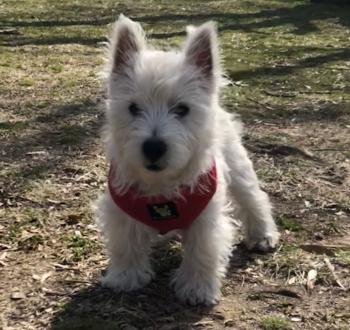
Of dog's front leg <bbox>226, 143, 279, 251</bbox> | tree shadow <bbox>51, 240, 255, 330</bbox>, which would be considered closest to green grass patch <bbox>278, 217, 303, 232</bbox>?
dog's front leg <bbox>226, 143, 279, 251</bbox>

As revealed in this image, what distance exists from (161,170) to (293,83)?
203 inches

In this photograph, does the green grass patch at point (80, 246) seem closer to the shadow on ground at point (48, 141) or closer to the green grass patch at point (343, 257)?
the shadow on ground at point (48, 141)

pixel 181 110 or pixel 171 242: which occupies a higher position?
pixel 181 110

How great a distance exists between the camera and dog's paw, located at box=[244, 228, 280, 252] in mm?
4148

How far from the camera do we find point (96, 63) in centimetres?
883

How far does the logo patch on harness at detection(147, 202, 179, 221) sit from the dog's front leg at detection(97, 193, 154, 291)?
5.0 inches

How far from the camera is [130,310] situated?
135 inches

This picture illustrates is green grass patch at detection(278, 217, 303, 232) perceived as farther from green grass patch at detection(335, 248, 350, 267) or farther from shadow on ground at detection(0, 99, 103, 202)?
shadow on ground at detection(0, 99, 103, 202)

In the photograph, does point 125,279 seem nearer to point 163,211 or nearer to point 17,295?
point 163,211

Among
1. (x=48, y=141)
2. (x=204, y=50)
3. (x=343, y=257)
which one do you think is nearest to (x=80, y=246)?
(x=204, y=50)

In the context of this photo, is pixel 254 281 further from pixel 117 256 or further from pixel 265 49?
pixel 265 49

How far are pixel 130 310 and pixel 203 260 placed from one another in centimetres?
44

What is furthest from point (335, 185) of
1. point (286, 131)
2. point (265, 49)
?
point (265, 49)

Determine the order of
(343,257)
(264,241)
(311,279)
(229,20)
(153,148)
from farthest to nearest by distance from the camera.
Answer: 1. (229,20)
2. (264,241)
3. (343,257)
4. (311,279)
5. (153,148)
